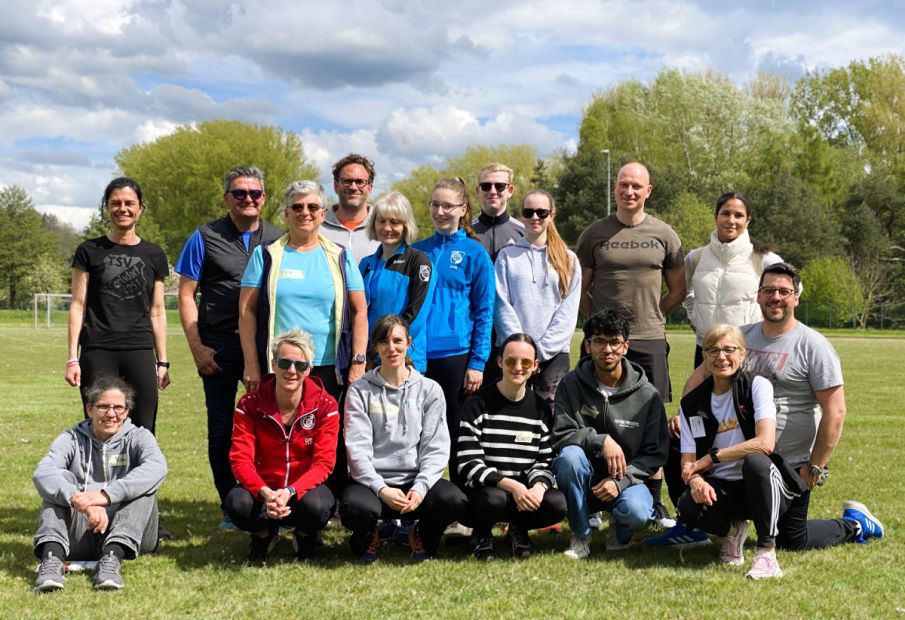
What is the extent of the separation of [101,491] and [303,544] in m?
1.22

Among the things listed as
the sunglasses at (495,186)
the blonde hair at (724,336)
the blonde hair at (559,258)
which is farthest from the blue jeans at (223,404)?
the blonde hair at (724,336)

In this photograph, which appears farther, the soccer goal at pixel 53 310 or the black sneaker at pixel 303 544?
the soccer goal at pixel 53 310

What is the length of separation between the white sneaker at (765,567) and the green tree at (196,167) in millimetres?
53960

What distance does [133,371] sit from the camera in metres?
5.80

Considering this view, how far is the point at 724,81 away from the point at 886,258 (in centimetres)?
1423

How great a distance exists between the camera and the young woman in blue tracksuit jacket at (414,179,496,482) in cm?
575

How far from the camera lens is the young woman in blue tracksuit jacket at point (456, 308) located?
575 centimetres

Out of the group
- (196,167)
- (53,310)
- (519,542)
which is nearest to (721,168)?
(196,167)

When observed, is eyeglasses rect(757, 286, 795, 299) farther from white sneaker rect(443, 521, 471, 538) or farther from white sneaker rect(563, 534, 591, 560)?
white sneaker rect(443, 521, 471, 538)

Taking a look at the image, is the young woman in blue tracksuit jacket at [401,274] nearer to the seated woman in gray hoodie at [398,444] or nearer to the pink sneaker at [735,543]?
the seated woman in gray hoodie at [398,444]

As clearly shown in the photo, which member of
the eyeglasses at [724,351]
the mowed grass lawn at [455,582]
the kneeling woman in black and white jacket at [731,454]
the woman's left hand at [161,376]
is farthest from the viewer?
the woman's left hand at [161,376]

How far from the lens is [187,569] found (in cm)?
510

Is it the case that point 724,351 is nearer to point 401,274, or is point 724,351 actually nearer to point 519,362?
point 519,362

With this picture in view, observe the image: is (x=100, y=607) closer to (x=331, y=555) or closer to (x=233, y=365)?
(x=331, y=555)
